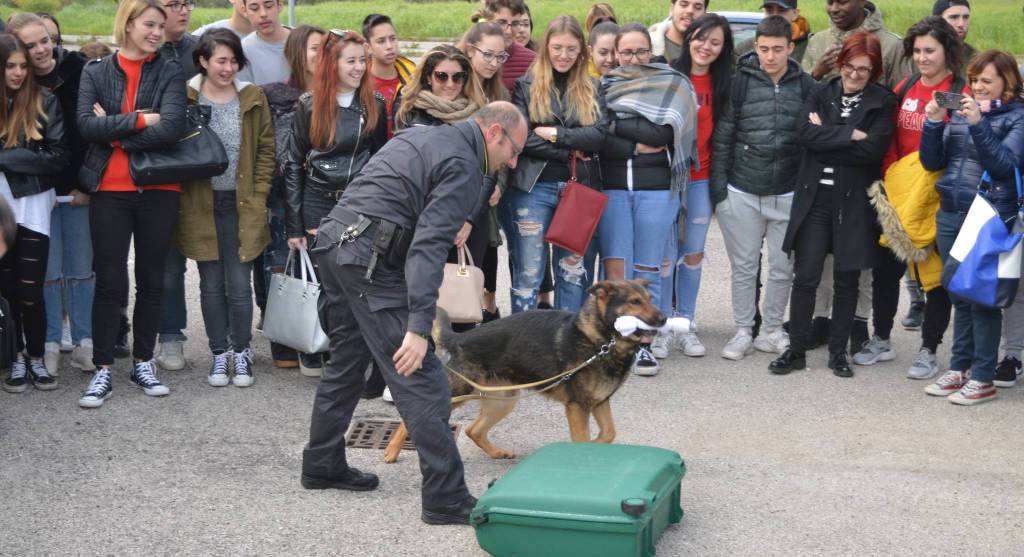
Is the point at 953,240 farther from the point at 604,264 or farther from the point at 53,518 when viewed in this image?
the point at 53,518

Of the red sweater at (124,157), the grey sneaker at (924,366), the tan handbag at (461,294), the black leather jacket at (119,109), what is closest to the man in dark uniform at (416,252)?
the tan handbag at (461,294)

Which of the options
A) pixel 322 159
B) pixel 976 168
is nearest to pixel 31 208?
pixel 322 159

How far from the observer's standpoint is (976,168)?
706 cm

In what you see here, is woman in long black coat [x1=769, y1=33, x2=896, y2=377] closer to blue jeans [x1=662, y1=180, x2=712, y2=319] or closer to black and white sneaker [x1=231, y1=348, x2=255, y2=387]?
blue jeans [x1=662, y1=180, x2=712, y2=319]

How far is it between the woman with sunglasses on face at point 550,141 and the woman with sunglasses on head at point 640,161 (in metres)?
0.17

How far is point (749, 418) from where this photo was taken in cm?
694

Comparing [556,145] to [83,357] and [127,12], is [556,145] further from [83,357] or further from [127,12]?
[83,357]

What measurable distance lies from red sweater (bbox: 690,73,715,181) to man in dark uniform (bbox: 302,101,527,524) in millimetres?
3060

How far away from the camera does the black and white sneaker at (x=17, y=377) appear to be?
23.6ft

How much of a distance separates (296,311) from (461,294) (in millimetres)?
1206

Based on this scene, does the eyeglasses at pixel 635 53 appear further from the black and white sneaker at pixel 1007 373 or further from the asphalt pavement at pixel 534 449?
the black and white sneaker at pixel 1007 373

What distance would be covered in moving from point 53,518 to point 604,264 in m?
3.90

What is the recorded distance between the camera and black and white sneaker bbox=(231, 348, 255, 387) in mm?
7461

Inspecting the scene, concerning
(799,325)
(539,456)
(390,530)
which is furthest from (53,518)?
(799,325)
